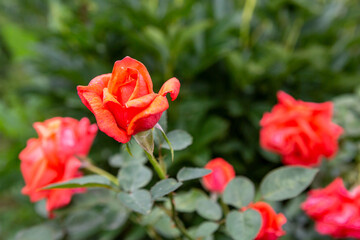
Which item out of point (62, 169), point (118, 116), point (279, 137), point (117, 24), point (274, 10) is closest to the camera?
point (118, 116)

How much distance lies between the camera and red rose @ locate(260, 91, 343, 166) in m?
0.57

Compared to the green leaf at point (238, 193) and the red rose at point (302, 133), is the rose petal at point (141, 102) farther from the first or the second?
the red rose at point (302, 133)

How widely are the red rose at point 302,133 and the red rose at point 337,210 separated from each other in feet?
0.32

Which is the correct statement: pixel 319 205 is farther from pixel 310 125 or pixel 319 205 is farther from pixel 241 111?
pixel 241 111

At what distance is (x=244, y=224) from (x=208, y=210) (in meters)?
0.07

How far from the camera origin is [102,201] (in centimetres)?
49

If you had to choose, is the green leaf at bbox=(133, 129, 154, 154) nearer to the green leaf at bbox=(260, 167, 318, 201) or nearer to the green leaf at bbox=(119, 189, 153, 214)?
the green leaf at bbox=(119, 189, 153, 214)

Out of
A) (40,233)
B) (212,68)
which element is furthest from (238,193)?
(212,68)

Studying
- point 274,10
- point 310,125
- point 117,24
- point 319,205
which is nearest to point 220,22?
point 274,10

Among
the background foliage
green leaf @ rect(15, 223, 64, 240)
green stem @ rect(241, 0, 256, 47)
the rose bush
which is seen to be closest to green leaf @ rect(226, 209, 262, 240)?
the rose bush

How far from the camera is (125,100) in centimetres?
27

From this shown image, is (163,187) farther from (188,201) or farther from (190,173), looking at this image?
(188,201)

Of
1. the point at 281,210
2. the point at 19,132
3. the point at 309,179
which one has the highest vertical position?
the point at 19,132

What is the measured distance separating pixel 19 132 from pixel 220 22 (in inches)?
26.8
